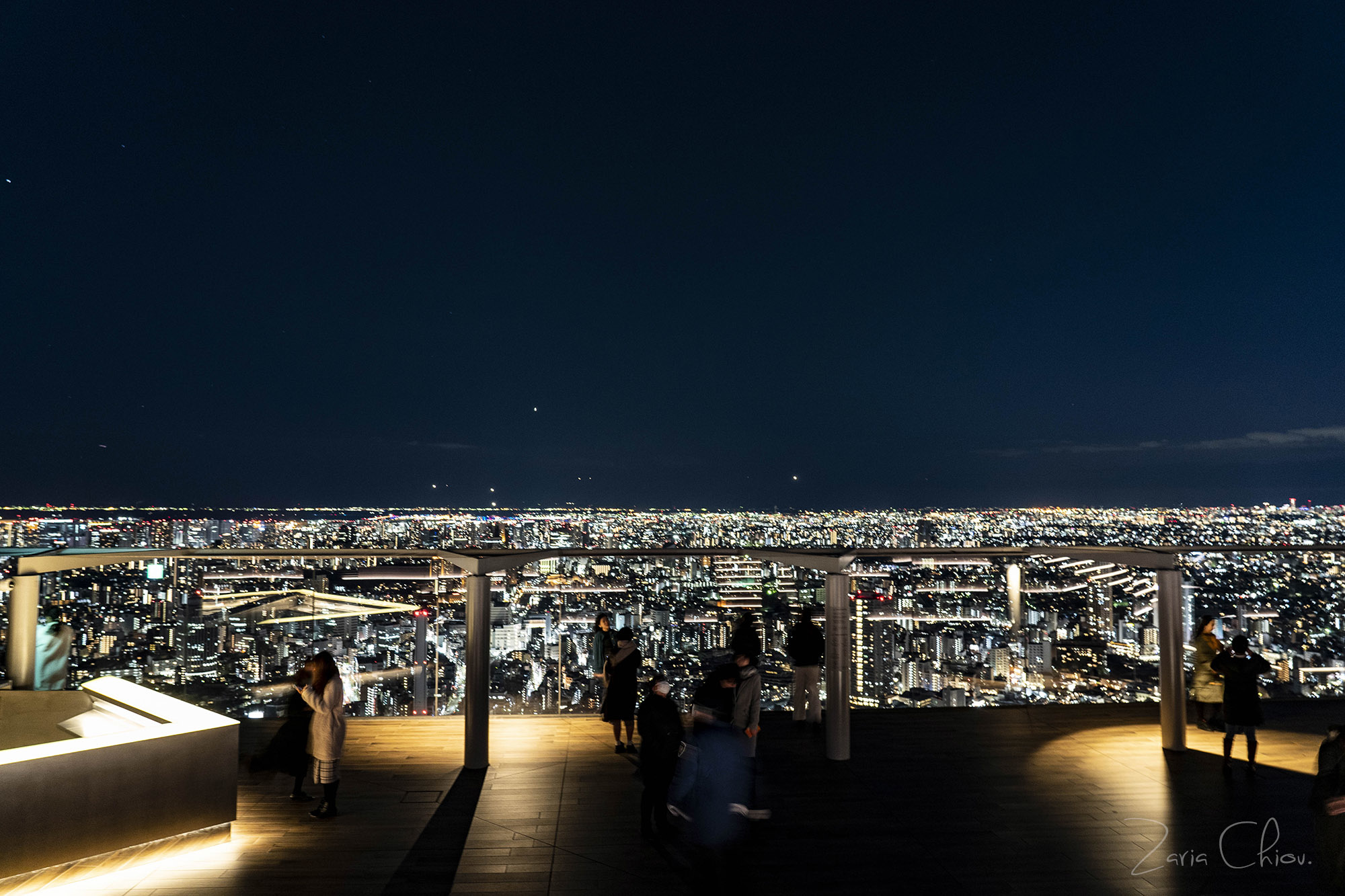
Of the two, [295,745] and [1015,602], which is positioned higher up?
[1015,602]

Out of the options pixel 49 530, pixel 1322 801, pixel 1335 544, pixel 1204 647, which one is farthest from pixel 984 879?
pixel 49 530

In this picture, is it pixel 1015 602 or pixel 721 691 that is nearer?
pixel 721 691

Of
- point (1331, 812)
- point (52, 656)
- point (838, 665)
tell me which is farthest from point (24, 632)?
point (1331, 812)

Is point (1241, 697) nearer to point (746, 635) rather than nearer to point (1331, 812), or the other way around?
point (1331, 812)

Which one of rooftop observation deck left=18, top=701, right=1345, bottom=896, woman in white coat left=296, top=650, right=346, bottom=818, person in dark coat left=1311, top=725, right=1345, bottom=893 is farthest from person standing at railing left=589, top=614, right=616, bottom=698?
person in dark coat left=1311, top=725, right=1345, bottom=893

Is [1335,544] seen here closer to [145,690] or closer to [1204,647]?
[1204,647]
